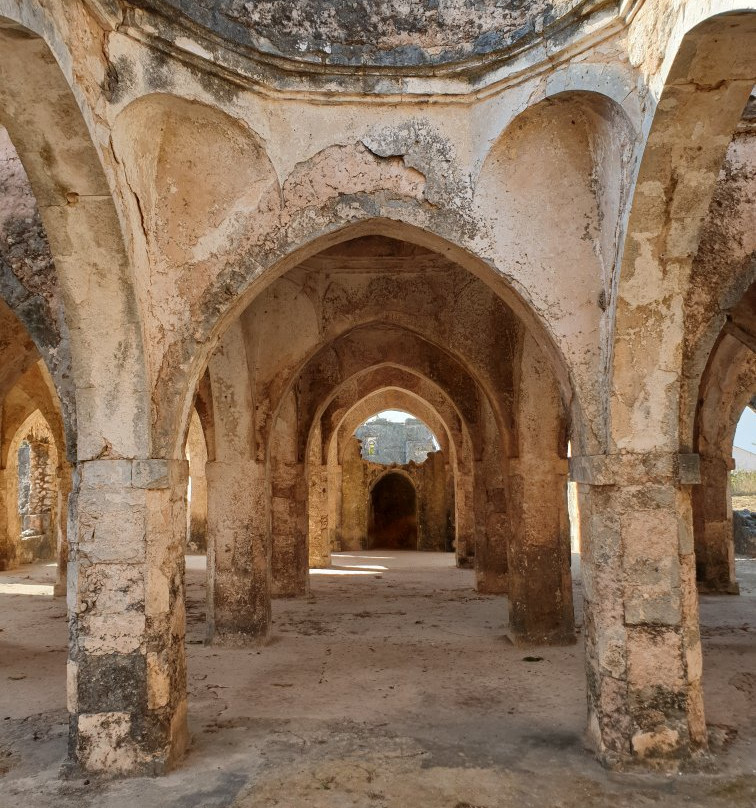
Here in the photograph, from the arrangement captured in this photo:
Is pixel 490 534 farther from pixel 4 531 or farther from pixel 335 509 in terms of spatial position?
pixel 4 531

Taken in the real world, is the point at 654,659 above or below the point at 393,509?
below

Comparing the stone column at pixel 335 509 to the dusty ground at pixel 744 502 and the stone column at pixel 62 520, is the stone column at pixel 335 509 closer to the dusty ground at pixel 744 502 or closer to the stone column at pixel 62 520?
the stone column at pixel 62 520

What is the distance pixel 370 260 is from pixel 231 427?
7.79 feet

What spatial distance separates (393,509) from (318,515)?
9938mm

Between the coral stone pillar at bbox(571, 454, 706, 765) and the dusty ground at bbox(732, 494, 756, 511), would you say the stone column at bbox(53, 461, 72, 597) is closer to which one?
the coral stone pillar at bbox(571, 454, 706, 765)

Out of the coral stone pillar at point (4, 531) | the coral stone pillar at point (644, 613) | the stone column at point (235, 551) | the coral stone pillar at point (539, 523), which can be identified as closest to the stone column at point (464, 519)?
the coral stone pillar at point (539, 523)

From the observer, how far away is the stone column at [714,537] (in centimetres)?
1081

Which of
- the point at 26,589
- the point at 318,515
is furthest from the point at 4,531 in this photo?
the point at 318,515

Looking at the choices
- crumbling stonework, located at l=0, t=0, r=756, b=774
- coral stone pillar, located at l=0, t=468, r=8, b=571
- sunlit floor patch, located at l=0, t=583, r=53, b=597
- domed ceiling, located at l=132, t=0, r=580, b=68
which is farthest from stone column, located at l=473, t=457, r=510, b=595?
coral stone pillar, located at l=0, t=468, r=8, b=571

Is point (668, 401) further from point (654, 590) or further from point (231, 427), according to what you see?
point (231, 427)

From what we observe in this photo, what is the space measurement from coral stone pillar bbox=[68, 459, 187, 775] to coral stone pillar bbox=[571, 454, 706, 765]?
8.64 ft

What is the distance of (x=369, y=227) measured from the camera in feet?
16.6

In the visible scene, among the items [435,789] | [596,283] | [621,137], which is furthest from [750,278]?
[435,789]

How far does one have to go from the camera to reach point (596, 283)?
4.74 meters
